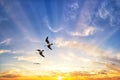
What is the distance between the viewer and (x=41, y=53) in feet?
272

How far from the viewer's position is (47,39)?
258ft

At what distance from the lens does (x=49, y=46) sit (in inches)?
3073

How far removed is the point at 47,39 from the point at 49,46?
2.69 meters

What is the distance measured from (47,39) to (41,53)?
7.43 meters

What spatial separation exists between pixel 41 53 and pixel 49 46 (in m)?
6.60
